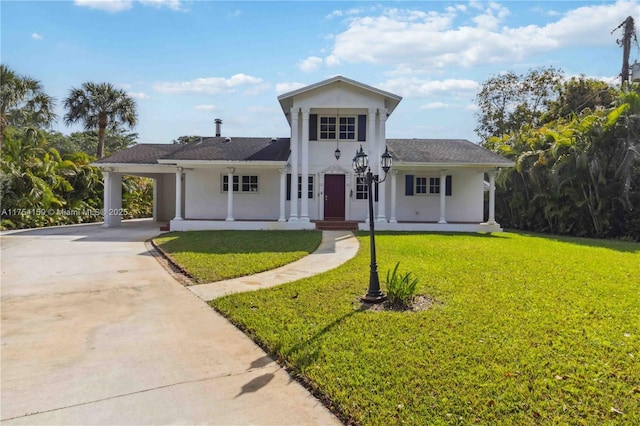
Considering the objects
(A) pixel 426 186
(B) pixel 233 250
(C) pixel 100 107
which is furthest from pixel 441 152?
(C) pixel 100 107

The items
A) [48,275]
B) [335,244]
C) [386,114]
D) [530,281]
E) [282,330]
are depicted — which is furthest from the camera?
[386,114]

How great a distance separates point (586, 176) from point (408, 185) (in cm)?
764

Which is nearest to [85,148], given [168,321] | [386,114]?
[386,114]

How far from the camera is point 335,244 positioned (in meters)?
12.8

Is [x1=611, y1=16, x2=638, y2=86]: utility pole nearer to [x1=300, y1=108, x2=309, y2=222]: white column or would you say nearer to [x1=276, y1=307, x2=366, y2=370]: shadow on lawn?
[x1=300, y1=108, x2=309, y2=222]: white column

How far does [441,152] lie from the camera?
1900 cm

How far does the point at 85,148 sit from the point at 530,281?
56.3m

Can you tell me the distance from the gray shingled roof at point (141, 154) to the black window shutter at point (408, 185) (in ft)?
39.2

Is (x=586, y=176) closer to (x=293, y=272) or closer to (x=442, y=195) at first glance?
(x=442, y=195)

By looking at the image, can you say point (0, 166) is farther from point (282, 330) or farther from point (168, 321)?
point (282, 330)

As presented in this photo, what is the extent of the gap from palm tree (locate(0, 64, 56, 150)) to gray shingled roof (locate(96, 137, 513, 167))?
588 cm

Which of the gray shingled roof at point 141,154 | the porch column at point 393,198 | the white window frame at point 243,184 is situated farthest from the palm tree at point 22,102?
the porch column at point 393,198

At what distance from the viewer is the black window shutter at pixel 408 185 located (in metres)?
19.0

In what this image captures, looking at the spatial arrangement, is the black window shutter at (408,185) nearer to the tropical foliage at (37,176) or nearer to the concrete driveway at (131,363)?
the concrete driveway at (131,363)
